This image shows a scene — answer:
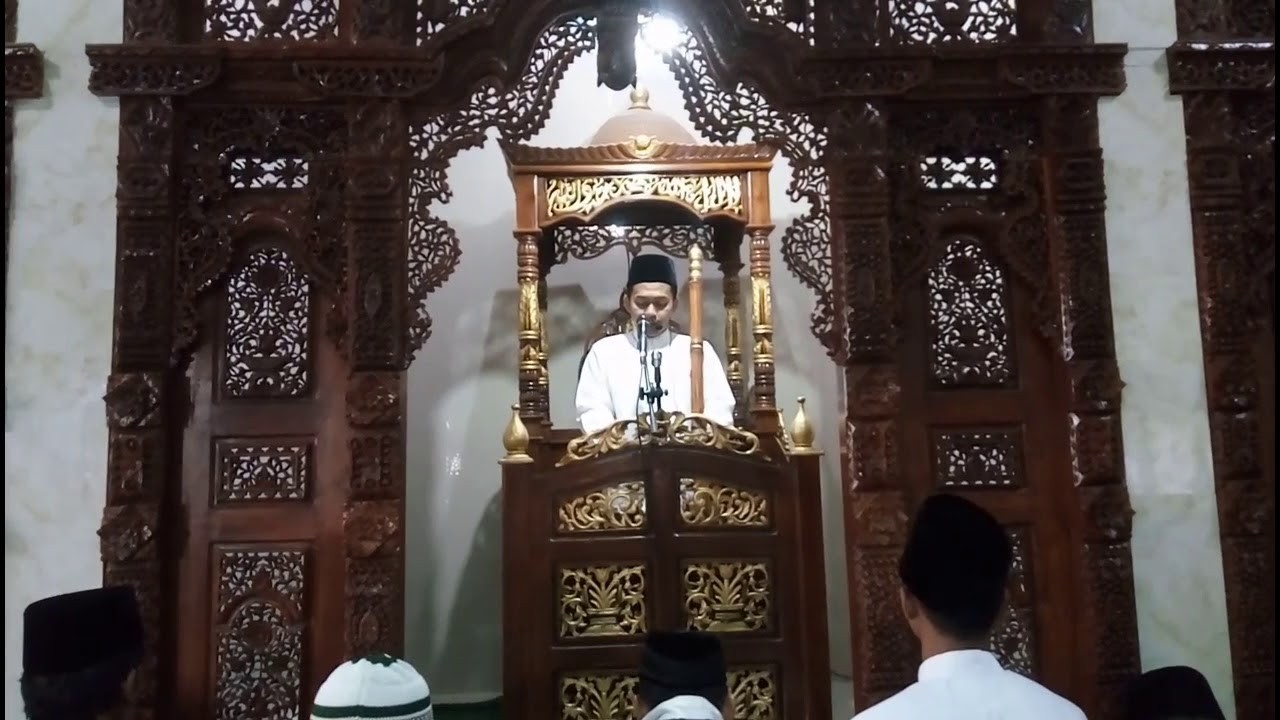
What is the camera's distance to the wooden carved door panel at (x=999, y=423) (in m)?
3.17

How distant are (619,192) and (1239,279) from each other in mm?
2106

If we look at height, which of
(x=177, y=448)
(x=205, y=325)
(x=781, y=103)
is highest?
(x=781, y=103)

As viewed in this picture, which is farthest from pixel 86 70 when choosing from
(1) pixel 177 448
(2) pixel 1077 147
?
(2) pixel 1077 147

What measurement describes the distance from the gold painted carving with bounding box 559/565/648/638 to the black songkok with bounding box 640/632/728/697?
83cm

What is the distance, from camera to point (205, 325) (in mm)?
3166

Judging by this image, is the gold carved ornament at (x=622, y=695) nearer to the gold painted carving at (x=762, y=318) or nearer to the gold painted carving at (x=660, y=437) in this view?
the gold painted carving at (x=660, y=437)

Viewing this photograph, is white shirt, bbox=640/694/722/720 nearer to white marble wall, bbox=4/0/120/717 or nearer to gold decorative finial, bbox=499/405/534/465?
gold decorative finial, bbox=499/405/534/465

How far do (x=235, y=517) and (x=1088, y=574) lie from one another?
2682 millimetres

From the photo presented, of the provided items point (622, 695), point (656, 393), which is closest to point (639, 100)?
point (656, 393)

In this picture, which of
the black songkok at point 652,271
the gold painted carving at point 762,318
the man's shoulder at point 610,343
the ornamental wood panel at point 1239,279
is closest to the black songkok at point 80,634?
the man's shoulder at point 610,343

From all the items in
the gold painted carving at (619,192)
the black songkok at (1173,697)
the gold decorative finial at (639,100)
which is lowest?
the black songkok at (1173,697)

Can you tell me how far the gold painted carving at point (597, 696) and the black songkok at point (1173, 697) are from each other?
54.6 inches

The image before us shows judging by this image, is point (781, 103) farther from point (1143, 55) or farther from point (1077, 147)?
point (1143, 55)

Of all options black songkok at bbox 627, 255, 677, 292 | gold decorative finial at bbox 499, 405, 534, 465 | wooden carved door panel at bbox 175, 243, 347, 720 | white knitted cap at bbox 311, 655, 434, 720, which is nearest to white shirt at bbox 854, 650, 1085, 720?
white knitted cap at bbox 311, 655, 434, 720
